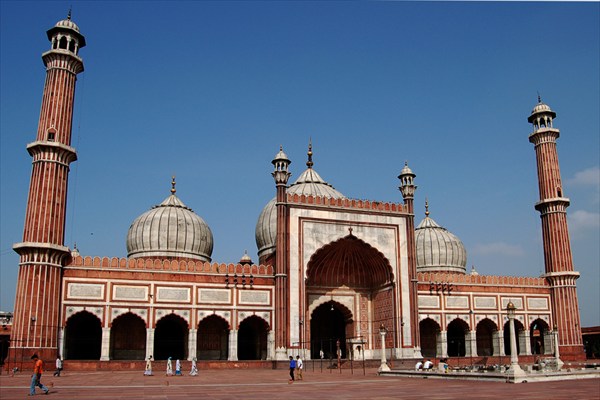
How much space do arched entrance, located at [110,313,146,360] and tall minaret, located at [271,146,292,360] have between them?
6.34 m

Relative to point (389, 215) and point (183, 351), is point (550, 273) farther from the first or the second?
point (183, 351)

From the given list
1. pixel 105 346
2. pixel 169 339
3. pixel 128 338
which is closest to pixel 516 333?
pixel 169 339

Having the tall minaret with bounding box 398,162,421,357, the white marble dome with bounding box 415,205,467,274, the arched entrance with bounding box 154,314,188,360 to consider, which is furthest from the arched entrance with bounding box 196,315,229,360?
the white marble dome with bounding box 415,205,467,274

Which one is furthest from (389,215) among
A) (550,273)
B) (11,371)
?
(11,371)

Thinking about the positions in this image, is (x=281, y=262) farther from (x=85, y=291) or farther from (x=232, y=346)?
(x=85, y=291)

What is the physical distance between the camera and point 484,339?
36000 millimetres

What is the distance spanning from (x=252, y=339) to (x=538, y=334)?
72.3 ft

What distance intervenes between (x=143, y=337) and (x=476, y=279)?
18.7 m

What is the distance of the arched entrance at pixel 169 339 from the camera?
29688 millimetres

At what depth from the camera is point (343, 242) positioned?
1224 inches

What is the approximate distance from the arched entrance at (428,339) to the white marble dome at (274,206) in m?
9.01

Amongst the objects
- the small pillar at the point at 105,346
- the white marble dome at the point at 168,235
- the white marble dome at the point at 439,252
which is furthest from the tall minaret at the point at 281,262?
the white marble dome at the point at 439,252

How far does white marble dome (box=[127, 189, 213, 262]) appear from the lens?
3281 cm

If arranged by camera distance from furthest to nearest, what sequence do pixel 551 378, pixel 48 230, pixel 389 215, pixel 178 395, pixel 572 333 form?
pixel 572 333, pixel 389 215, pixel 48 230, pixel 551 378, pixel 178 395
